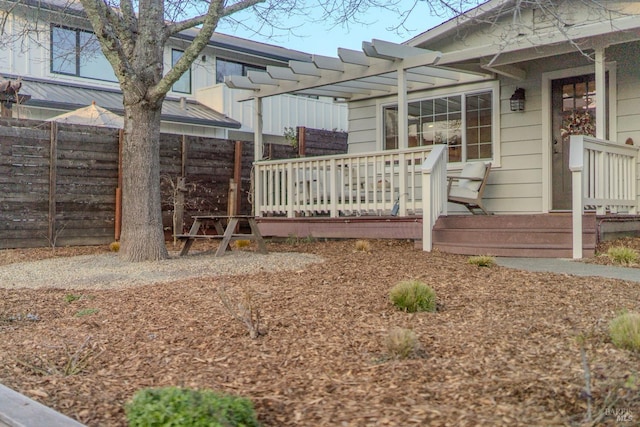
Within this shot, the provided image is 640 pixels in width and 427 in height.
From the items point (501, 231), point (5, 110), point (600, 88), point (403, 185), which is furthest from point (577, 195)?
point (5, 110)

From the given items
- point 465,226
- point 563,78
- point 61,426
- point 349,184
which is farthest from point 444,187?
point 61,426

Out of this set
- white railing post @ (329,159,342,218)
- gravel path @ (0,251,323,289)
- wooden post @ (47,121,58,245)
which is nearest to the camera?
gravel path @ (0,251,323,289)

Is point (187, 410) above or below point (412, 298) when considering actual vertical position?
below

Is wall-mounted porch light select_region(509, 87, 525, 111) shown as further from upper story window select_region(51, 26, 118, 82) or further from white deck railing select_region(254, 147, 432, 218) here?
upper story window select_region(51, 26, 118, 82)

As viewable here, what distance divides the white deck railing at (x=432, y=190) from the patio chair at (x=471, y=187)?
4.02ft

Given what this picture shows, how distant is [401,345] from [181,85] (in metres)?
16.6

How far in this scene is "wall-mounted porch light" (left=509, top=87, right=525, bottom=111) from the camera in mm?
10289

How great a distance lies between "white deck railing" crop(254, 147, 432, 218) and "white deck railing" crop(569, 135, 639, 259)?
2.09 metres

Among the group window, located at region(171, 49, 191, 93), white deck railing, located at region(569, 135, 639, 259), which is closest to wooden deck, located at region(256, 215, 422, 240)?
white deck railing, located at region(569, 135, 639, 259)

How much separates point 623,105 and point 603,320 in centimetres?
629

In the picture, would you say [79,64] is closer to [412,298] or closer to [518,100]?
[518,100]

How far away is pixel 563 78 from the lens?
396 inches

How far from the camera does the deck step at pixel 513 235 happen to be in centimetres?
759

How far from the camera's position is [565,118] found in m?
10.1
